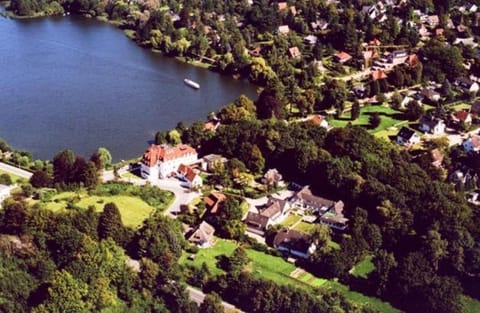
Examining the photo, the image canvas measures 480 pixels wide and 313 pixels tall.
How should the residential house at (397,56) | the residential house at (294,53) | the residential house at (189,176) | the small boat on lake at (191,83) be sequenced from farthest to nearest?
the residential house at (294,53), the residential house at (397,56), the small boat on lake at (191,83), the residential house at (189,176)

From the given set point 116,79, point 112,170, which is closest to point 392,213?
point 112,170

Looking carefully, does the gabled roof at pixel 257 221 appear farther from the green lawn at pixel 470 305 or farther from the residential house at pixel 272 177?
the green lawn at pixel 470 305

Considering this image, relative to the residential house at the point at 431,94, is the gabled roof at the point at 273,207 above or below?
below

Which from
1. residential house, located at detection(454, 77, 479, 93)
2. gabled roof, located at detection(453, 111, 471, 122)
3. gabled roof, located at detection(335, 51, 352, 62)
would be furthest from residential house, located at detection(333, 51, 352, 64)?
gabled roof, located at detection(453, 111, 471, 122)

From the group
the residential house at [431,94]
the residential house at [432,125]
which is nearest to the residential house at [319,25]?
the residential house at [431,94]

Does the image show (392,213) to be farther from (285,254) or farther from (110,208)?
(110,208)

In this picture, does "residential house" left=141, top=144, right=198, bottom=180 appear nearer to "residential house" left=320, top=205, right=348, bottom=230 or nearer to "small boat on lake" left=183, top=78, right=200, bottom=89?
"residential house" left=320, top=205, right=348, bottom=230

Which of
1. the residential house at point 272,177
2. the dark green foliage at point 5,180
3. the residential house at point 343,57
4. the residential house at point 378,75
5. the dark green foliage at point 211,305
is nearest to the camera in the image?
the dark green foliage at point 211,305
